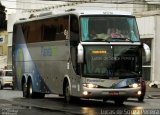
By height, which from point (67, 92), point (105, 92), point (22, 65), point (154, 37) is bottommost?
point (67, 92)

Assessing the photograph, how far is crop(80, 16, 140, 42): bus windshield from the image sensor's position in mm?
21953

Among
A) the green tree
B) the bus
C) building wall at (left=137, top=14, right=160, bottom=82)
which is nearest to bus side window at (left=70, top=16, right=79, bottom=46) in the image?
the bus

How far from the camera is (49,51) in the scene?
25.6 meters

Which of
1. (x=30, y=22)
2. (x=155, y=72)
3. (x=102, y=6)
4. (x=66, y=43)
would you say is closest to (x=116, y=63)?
(x=66, y=43)

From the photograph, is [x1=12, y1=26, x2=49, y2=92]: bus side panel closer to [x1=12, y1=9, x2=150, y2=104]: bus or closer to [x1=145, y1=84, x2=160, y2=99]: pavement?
[x1=12, y1=9, x2=150, y2=104]: bus

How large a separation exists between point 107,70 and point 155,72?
895 inches

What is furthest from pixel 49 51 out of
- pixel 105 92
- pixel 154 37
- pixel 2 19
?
pixel 2 19

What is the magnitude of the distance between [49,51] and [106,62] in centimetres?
449

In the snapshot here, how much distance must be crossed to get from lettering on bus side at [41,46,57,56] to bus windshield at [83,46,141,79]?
11.2 ft

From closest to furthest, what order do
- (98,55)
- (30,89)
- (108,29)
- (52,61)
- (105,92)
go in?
(105,92) < (98,55) < (108,29) < (52,61) < (30,89)

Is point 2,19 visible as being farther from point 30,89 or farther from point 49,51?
point 49,51

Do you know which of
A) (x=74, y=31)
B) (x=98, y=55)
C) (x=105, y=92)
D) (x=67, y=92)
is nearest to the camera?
(x=105, y=92)

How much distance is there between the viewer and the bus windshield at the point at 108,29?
21953 mm

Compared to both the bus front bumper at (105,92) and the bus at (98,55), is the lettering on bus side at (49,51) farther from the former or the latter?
the bus front bumper at (105,92)
